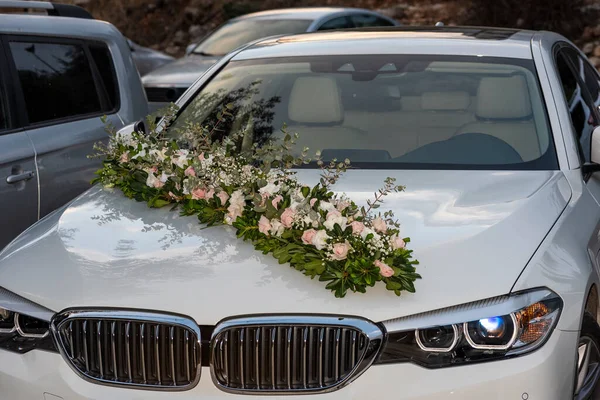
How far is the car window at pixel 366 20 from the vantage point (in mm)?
14344

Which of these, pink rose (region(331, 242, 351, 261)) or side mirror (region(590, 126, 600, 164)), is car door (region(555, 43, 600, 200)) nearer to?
side mirror (region(590, 126, 600, 164))

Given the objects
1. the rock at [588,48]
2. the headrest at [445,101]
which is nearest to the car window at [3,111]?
the headrest at [445,101]

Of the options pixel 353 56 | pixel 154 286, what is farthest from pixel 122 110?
pixel 154 286

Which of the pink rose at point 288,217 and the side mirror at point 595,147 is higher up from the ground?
the pink rose at point 288,217

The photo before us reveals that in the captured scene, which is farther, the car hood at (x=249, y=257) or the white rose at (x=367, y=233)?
the white rose at (x=367, y=233)

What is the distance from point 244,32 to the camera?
1333 centimetres

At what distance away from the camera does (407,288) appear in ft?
9.92

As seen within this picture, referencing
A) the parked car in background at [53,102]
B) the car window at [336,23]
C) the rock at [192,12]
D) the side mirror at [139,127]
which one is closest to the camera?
the side mirror at [139,127]

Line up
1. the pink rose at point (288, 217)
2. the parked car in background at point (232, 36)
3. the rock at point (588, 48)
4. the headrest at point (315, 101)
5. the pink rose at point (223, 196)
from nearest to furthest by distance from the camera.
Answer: the pink rose at point (288, 217), the pink rose at point (223, 196), the headrest at point (315, 101), the parked car in background at point (232, 36), the rock at point (588, 48)

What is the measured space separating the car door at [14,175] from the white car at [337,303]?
1052 mm

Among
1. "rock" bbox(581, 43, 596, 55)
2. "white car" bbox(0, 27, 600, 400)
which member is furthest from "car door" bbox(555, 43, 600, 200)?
"rock" bbox(581, 43, 596, 55)

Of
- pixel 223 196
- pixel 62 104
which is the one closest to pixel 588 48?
pixel 62 104

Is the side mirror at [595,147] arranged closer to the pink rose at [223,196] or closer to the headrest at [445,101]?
the headrest at [445,101]

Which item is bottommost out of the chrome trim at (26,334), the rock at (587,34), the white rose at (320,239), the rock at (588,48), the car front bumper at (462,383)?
the rock at (588,48)
